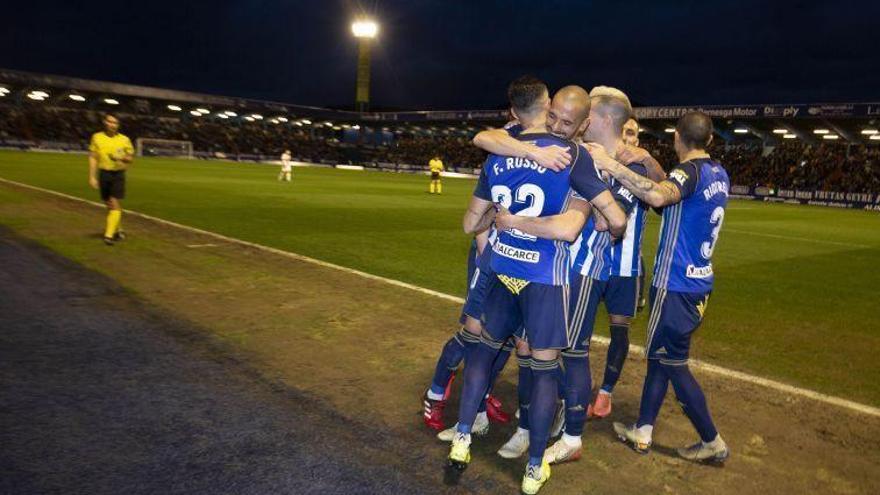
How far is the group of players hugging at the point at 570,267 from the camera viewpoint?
10.5ft

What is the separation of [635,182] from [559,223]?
1.98 ft

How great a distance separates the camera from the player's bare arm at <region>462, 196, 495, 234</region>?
3.44 metres

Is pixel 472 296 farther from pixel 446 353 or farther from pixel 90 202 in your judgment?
pixel 90 202

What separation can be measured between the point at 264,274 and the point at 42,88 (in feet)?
185

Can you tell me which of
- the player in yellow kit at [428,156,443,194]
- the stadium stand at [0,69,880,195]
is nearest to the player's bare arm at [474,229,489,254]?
the player in yellow kit at [428,156,443,194]

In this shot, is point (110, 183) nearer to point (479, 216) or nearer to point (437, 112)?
point (479, 216)

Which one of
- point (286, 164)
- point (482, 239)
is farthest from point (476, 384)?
point (286, 164)

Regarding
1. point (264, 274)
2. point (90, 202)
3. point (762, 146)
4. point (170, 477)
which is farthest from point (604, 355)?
point (762, 146)

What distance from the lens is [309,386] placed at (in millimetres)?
4551

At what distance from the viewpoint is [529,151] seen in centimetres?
311

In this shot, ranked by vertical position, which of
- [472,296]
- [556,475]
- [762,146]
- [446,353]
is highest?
[762,146]

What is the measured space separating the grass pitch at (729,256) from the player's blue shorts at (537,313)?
320 centimetres

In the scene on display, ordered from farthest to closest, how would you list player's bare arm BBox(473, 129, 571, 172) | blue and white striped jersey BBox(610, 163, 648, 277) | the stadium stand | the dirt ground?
the stadium stand, blue and white striped jersey BBox(610, 163, 648, 277), the dirt ground, player's bare arm BBox(473, 129, 571, 172)

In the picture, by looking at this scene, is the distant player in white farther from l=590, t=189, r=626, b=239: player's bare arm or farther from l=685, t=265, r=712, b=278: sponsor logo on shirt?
l=590, t=189, r=626, b=239: player's bare arm
